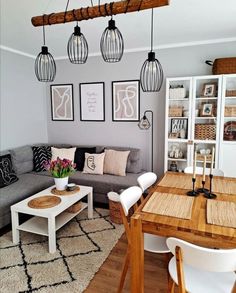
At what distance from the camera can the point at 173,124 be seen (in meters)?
3.69

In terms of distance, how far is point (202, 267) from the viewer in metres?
1.24

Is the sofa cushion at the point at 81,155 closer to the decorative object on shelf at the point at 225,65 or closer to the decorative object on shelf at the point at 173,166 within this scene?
the decorative object on shelf at the point at 173,166

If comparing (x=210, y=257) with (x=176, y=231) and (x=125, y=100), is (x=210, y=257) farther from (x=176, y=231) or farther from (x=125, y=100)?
(x=125, y=100)

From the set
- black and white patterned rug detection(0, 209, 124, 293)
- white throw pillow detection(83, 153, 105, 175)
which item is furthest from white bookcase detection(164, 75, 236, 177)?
black and white patterned rug detection(0, 209, 124, 293)

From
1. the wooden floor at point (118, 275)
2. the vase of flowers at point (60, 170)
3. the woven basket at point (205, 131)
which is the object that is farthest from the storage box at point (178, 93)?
the wooden floor at point (118, 275)

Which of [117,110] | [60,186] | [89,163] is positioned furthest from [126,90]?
[60,186]

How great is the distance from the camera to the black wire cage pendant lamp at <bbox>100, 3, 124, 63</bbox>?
1.51 meters

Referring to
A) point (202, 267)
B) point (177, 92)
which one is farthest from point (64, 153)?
point (202, 267)

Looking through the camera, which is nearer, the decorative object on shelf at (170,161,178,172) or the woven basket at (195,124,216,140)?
the woven basket at (195,124,216,140)

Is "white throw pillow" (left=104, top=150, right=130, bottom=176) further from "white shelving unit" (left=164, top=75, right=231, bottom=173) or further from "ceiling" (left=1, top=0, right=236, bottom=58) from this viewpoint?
"ceiling" (left=1, top=0, right=236, bottom=58)

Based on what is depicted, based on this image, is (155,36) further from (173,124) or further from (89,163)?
(89,163)

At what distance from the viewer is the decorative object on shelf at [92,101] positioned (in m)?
4.31

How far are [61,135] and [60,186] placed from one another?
6.32ft

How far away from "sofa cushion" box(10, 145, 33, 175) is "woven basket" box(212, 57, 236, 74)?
324 cm
